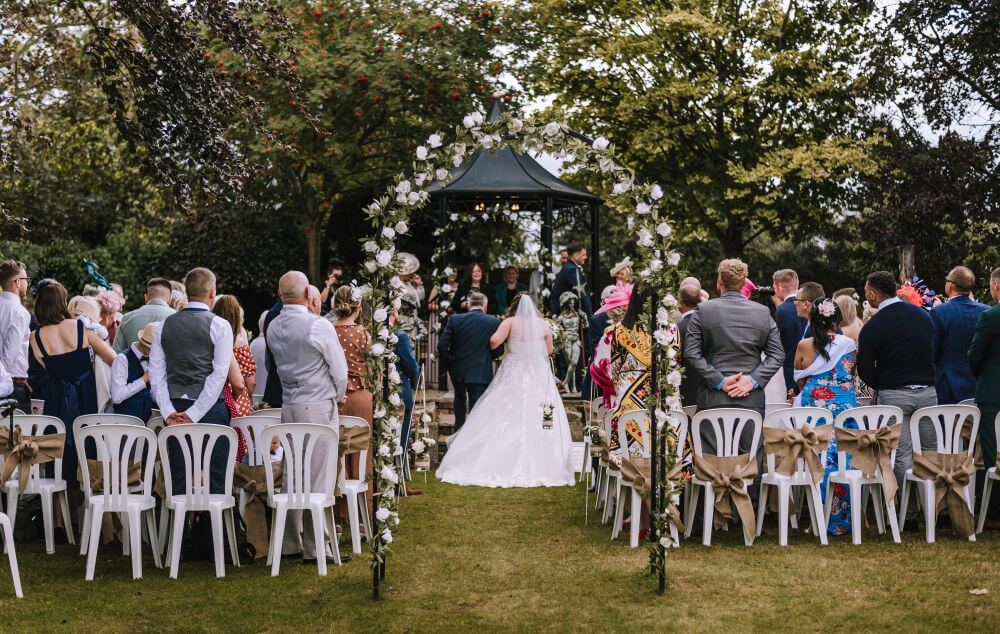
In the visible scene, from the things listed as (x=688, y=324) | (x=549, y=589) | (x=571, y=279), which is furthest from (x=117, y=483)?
(x=571, y=279)

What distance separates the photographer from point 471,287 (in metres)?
13.8

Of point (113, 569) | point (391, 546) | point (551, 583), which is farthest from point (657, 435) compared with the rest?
point (113, 569)

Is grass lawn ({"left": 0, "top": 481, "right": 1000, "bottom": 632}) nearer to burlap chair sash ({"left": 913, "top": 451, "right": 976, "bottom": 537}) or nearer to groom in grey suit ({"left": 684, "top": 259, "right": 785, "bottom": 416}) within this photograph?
burlap chair sash ({"left": 913, "top": 451, "right": 976, "bottom": 537})

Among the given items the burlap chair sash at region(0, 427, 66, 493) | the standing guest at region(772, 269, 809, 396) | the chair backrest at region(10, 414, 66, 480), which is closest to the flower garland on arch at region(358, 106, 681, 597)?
the burlap chair sash at region(0, 427, 66, 493)

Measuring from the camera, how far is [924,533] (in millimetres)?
7309

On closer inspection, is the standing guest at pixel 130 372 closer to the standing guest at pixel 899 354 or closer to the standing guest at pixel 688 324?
the standing guest at pixel 688 324

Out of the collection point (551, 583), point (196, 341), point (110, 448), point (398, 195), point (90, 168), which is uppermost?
point (90, 168)

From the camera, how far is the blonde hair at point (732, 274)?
699 cm

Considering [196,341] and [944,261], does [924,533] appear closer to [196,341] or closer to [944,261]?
[196,341]

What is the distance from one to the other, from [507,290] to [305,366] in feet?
25.6

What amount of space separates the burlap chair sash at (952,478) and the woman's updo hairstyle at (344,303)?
4.23 metres

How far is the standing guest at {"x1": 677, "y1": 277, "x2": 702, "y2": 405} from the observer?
7.15 metres

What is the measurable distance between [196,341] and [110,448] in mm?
828

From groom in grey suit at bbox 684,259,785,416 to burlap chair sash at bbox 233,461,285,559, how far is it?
2928mm
